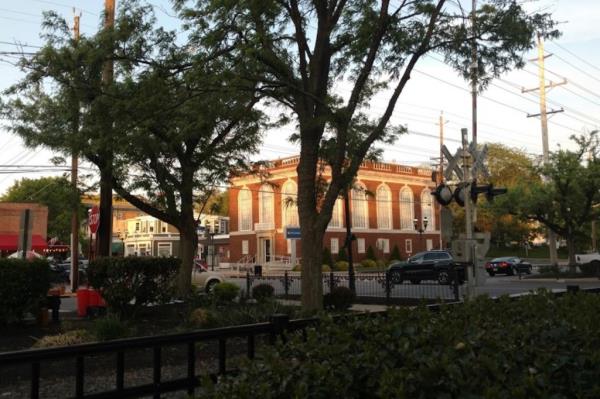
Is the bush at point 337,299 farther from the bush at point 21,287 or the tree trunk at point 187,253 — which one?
the bush at point 21,287

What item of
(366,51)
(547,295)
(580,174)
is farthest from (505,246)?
(547,295)

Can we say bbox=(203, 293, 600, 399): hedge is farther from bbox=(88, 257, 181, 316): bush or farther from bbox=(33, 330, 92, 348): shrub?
bbox=(88, 257, 181, 316): bush

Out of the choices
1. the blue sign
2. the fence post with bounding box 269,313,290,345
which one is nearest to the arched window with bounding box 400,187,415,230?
the blue sign

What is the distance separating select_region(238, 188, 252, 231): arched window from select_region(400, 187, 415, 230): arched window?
1717cm

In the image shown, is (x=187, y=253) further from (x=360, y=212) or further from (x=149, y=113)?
(x=360, y=212)

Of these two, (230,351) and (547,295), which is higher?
(547,295)

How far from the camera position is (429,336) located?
3584mm

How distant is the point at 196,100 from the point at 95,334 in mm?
4917

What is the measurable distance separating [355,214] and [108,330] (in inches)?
2172

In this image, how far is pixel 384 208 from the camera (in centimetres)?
6638

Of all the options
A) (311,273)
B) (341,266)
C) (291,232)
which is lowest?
(341,266)

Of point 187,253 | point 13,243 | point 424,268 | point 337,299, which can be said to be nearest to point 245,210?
point 13,243

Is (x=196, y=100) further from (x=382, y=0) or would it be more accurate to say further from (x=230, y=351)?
(x=230, y=351)

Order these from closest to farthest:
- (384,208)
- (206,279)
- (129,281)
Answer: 1. (129,281)
2. (206,279)
3. (384,208)
